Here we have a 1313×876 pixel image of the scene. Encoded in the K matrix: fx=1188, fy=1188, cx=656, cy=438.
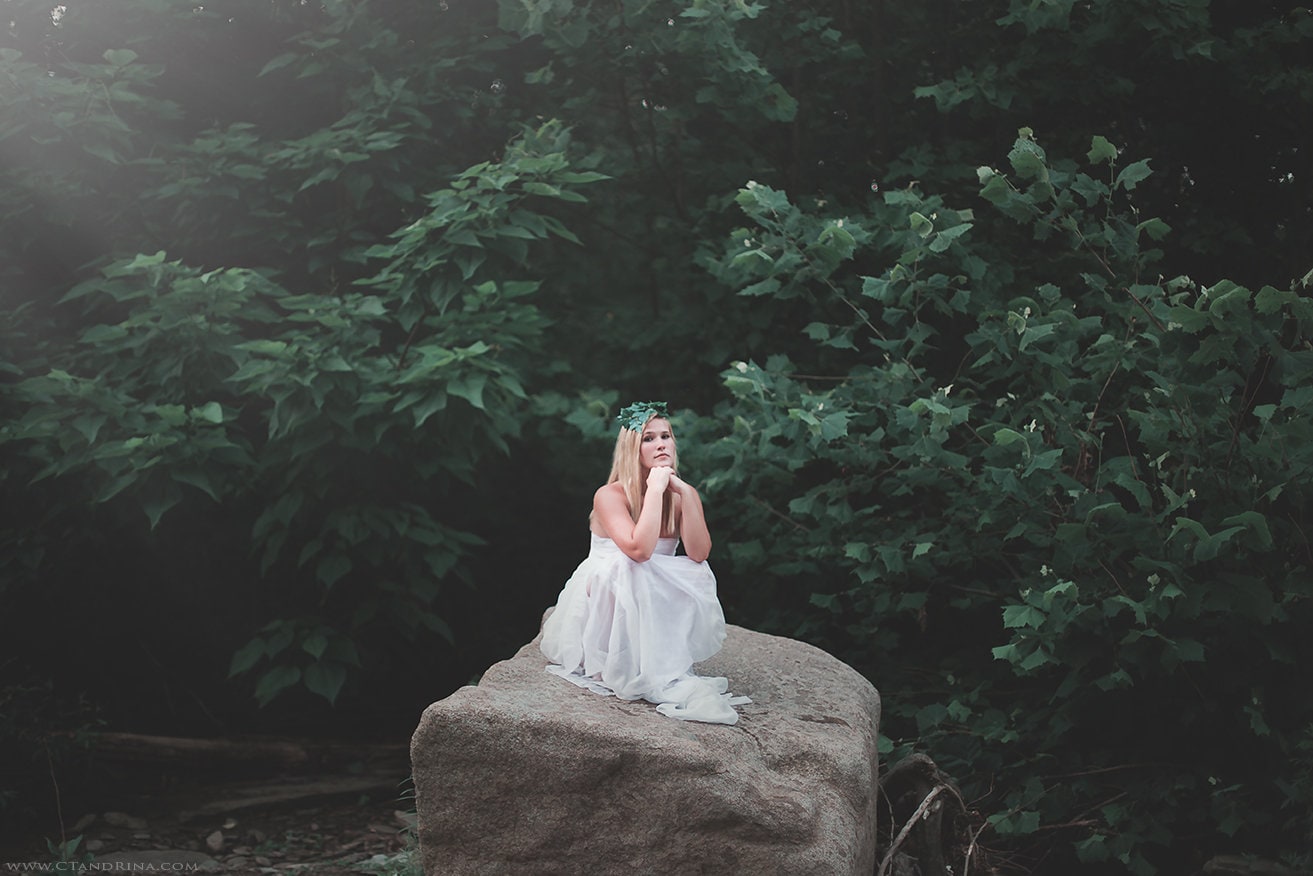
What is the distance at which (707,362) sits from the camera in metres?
7.36

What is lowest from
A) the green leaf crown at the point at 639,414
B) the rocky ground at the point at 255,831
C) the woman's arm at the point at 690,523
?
the rocky ground at the point at 255,831

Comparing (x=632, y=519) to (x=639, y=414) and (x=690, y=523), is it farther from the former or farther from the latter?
(x=639, y=414)

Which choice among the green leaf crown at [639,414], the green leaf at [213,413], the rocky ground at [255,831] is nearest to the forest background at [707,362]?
the green leaf at [213,413]

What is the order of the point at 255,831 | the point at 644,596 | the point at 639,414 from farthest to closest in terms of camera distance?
the point at 255,831 → the point at 639,414 → the point at 644,596

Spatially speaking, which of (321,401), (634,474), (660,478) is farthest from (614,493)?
(321,401)

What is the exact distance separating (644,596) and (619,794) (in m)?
0.76

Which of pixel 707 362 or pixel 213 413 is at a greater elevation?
pixel 707 362

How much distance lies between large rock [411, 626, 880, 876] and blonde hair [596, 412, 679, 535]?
0.76 m

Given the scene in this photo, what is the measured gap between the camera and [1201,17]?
19.1ft

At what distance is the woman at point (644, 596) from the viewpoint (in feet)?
13.2

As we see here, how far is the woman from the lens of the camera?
402cm

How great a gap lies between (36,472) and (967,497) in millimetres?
4861

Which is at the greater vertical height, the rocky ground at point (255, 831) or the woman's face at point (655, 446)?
the woman's face at point (655, 446)

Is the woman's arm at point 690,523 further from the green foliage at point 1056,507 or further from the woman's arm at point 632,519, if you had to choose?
the green foliage at point 1056,507
